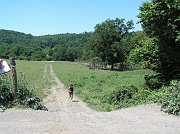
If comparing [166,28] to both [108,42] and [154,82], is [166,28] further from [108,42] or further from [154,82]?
[108,42]

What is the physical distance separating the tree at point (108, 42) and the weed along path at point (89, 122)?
74.4m

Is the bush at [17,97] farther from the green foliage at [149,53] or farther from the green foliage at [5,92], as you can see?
the green foliage at [149,53]

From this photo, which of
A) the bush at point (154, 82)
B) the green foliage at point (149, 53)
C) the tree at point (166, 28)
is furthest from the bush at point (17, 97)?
the green foliage at point (149, 53)

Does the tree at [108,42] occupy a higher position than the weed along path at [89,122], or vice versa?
the tree at [108,42]

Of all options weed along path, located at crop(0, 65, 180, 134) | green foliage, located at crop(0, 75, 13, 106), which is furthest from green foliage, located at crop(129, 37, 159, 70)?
green foliage, located at crop(0, 75, 13, 106)

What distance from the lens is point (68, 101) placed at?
3231 cm

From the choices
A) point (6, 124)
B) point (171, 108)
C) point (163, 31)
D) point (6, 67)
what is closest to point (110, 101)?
point (163, 31)

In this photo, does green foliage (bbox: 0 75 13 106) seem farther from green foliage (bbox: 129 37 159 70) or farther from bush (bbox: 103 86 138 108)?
green foliage (bbox: 129 37 159 70)

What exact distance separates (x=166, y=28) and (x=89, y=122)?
56.2 feet

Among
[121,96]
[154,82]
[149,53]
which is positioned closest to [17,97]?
[121,96]

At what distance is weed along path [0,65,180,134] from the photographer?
1404 cm

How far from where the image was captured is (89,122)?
614 inches

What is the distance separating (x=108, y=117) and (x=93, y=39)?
261ft

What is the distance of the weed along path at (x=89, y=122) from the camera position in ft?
46.1
